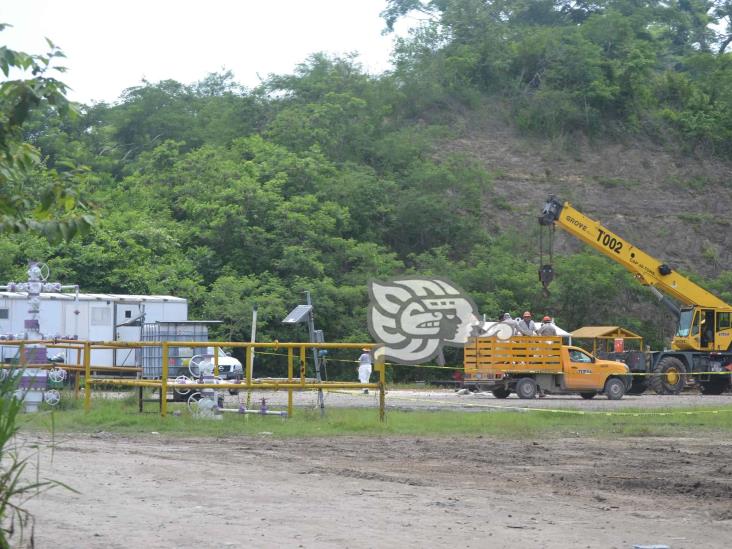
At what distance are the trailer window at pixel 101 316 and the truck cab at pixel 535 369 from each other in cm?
1204

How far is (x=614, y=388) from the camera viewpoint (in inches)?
1321

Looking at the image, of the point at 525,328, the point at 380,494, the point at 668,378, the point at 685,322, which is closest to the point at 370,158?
the point at 685,322

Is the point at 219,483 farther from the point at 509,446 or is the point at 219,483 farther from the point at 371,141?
the point at 371,141

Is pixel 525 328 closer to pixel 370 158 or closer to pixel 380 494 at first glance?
pixel 380 494

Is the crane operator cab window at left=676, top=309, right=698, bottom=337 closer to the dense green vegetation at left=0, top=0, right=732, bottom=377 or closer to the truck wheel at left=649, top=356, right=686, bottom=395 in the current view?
the truck wheel at left=649, top=356, right=686, bottom=395

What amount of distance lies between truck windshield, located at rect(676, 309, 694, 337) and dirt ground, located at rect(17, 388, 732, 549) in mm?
23031

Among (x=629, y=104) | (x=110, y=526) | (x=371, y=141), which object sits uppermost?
(x=629, y=104)

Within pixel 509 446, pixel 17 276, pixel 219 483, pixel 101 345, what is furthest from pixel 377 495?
pixel 17 276

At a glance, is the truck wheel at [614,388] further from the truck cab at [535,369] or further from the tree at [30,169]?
the tree at [30,169]

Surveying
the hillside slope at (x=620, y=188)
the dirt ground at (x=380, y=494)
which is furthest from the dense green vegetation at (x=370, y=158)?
the dirt ground at (x=380, y=494)

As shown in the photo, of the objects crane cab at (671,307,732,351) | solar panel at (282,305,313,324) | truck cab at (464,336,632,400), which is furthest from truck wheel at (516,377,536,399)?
solar panel at (282,305,313,324)

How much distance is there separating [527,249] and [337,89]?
17760 millimetres

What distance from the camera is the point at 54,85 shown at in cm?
699

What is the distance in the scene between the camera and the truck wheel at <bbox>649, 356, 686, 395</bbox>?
38344 mm
